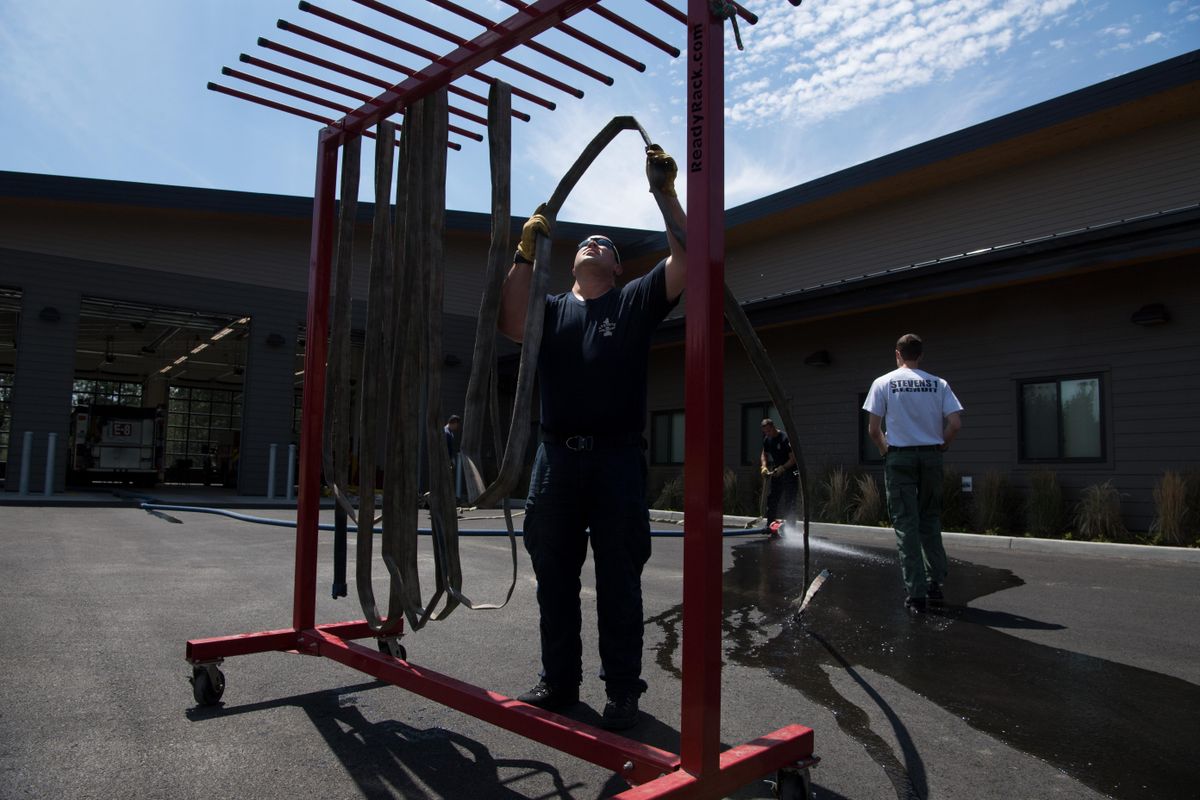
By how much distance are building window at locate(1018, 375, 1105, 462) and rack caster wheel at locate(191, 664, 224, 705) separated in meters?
11.3

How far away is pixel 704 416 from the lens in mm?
2037

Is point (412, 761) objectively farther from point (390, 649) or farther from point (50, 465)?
point (50, 465)

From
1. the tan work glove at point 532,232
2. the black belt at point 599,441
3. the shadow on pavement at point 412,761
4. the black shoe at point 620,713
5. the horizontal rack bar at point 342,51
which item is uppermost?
the horizontal rack bar at point 342,51

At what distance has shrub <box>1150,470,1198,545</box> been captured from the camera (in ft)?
30.2

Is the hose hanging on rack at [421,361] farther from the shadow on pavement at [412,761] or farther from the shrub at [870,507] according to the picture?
the shrub at [870,507]

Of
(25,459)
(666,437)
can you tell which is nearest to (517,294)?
(666,437)

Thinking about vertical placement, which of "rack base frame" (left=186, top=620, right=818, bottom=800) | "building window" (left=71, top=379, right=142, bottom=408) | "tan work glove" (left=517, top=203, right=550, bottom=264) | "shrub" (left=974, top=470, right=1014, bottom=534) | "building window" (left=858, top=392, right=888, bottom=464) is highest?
"building window" (left=71, top=379, right=142, bottom=408)

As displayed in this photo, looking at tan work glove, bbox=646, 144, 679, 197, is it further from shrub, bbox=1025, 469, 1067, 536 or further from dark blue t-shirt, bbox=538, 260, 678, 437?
shrub, bbox=1025, 469, 1067, 536

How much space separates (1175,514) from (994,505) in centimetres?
218

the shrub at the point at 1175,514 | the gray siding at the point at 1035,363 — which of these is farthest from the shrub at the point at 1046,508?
the shrub at the point at 1175,514

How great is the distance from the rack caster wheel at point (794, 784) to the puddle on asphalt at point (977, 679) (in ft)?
1.18

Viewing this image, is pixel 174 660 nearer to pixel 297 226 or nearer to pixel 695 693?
pixel 695 693

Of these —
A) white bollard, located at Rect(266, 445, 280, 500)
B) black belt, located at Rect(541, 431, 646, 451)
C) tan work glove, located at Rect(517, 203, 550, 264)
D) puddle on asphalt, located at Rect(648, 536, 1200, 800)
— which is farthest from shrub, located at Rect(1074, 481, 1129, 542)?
white bollard, located at Rect(266, 445, 280, 500)

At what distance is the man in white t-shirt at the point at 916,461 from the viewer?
17.3ft
